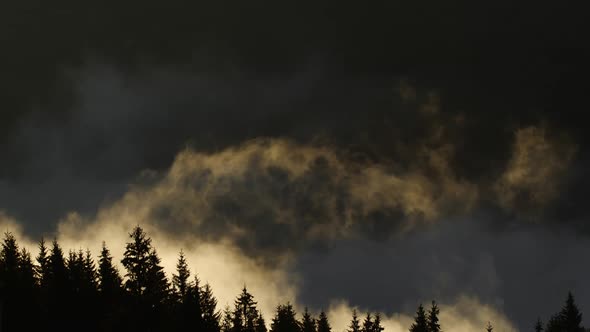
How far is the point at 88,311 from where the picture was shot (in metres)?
62.6

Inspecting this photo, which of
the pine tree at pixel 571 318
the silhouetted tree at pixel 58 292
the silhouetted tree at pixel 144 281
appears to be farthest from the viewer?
the pine tree at pixel 571 318

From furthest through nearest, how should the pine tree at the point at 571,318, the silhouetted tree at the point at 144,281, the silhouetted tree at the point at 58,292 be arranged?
the pine tree at the point at 571,318, the silhouetted tree at the point at 58,292, the silhouetted tree at the point at 144,281

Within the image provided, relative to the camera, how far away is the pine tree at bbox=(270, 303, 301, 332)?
90037mm

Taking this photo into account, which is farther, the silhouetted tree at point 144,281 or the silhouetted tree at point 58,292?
the silhouetted tree at point 58,292

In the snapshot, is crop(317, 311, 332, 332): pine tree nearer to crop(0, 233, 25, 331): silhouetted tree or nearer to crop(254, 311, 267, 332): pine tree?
crop(254, 311, 267, 332): pine tree

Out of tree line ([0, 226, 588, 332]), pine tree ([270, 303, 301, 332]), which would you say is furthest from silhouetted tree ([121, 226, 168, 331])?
pine tree ([270, 303, 301, 332])

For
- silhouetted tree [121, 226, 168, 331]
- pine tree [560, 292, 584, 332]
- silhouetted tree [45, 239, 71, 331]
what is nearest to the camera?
silhouetted tree [121, 226, 168, 331]

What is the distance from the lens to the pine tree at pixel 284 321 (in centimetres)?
9004

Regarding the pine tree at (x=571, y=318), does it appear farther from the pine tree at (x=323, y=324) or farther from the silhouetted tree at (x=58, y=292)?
the silhouetted tree at (x=58, y=292)

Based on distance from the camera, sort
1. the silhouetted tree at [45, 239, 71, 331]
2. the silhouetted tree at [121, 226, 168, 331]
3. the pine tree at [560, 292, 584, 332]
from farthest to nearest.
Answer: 1. the pine tree at [560, 292, 584, 332]
2. the silhouetted tree at [45, 239, 71, 331]
3. the silhouetted tree at [121, 226, 168, 331]

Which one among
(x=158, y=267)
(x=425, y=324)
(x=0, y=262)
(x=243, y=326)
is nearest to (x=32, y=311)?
(x=0, y=262)

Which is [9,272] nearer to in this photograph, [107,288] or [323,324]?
[107,288]

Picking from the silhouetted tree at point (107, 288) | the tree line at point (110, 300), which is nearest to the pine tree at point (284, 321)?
the tree line at point (110, 300)

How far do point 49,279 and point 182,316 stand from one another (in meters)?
15.6
